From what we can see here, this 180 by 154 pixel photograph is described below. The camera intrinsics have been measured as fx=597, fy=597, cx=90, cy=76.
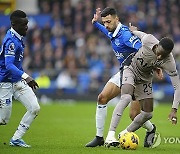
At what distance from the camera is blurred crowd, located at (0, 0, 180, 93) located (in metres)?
26.2

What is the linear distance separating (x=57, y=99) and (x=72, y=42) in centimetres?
355

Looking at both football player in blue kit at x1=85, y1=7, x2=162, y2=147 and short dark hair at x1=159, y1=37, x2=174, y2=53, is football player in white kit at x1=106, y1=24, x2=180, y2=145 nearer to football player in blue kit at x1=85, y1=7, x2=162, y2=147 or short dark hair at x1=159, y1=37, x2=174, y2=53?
short dark hair at x1=159, y1=37, x2=174, y2=53

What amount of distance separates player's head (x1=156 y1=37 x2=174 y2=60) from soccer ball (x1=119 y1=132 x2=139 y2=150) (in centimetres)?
147

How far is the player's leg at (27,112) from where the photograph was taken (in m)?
10.8

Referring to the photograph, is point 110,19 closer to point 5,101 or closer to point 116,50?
point 116,50

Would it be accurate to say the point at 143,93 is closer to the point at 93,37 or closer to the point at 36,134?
the point at 36,134

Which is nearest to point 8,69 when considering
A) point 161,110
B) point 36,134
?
point 36,134

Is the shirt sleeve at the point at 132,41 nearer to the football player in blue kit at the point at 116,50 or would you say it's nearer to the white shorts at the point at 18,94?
the football player in blue kit at the point at 116,50

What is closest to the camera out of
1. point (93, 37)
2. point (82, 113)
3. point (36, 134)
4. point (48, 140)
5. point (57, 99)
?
point (48, 140)

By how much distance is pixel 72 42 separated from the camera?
1117 inches

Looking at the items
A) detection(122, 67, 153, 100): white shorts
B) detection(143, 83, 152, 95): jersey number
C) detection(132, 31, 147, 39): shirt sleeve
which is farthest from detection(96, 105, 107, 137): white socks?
detection(132, 31, 147, 39): shirt sleeve

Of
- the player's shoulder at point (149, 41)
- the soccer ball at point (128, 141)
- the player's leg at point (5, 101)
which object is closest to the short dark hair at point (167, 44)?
the player's shoulder at point (149, 41)

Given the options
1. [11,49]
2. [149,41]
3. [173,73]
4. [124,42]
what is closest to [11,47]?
[11,49]

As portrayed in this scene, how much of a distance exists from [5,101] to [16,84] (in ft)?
1.24
